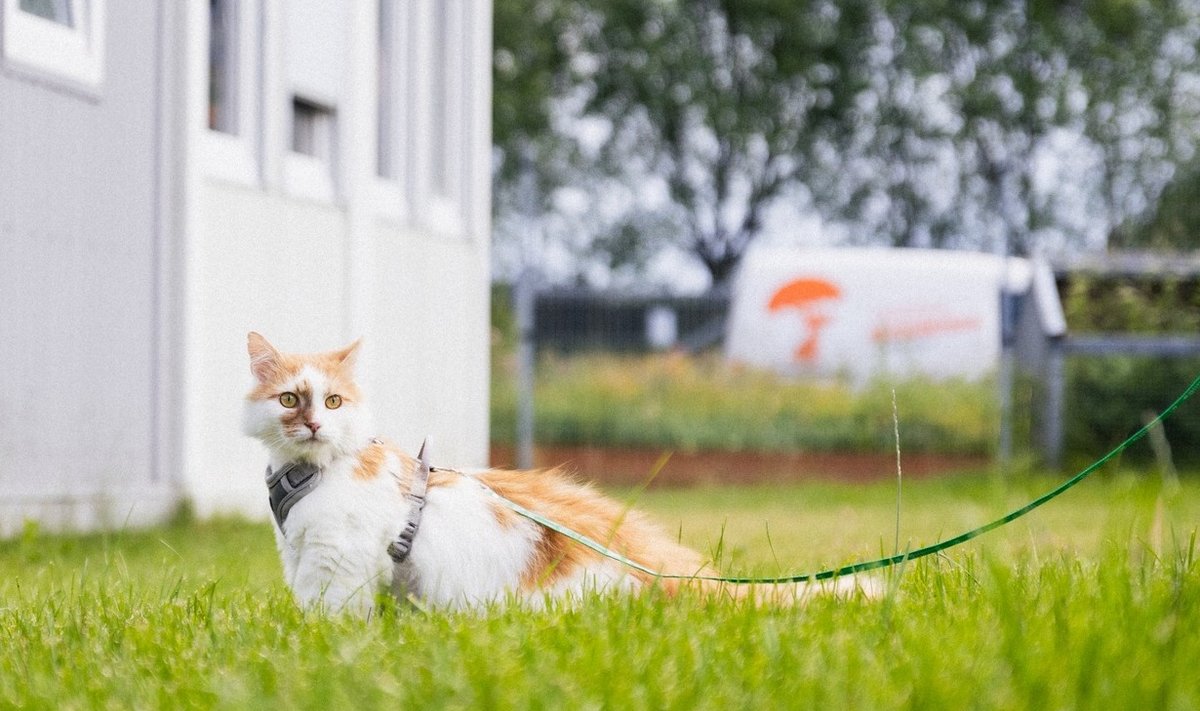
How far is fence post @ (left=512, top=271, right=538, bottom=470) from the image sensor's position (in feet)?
44.0

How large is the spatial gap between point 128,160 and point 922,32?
23.3 metres

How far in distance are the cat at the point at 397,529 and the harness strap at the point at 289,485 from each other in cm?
1

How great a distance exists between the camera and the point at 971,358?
47.1 feet

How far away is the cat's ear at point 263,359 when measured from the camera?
3.14 metres

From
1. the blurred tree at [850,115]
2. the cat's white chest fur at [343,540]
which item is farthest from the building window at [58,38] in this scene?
the blurred tree at [850,115]

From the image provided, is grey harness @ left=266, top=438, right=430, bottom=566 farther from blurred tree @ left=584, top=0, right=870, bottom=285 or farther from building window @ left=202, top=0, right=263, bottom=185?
blurred tree @ left=584, top=0, right=870, bottom=285

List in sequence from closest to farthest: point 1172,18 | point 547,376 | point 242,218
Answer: point 242,218 → point 547,376 → point 1172,18

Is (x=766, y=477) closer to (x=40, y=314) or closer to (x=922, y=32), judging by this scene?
(x=40, y=314)

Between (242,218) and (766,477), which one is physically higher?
(242,218)

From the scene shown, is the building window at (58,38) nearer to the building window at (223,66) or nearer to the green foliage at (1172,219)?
the building window at (223,66)

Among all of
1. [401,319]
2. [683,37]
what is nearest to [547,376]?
[401,319]

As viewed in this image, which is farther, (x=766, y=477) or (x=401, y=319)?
(x=766, y=477)

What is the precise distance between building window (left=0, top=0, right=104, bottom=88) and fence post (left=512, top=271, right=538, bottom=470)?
22.9 feet

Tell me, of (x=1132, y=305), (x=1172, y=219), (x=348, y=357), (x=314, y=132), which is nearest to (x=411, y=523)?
(x=348, y=357)
